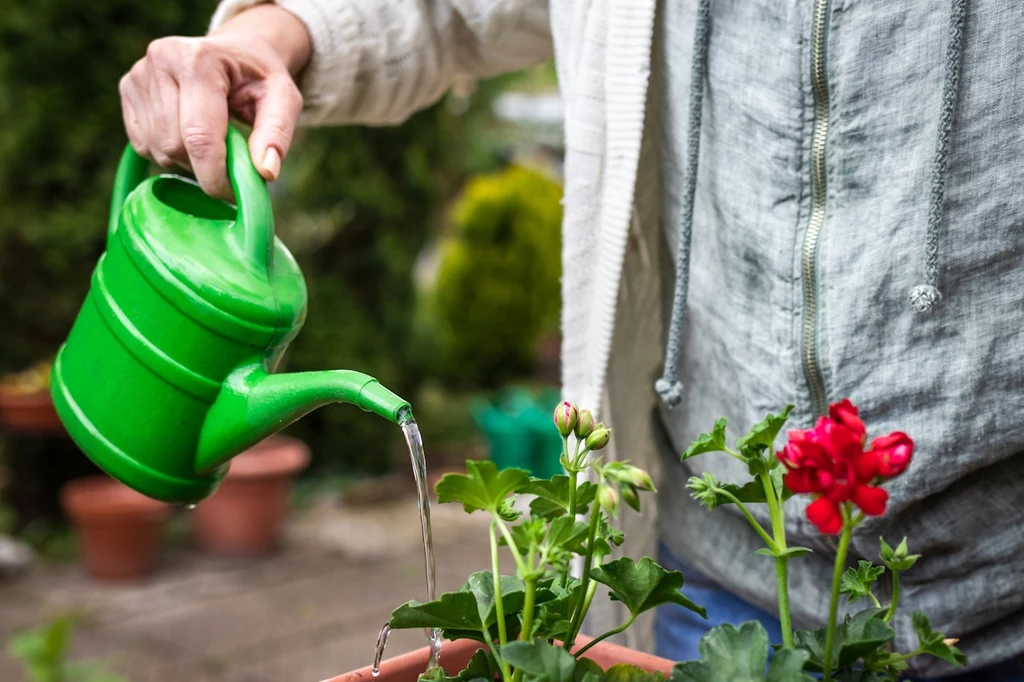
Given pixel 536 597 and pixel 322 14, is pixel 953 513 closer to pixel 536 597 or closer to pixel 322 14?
pixel 536 597

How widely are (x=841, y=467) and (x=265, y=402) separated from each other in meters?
0.40

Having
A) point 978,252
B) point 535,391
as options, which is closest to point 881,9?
point 978,252

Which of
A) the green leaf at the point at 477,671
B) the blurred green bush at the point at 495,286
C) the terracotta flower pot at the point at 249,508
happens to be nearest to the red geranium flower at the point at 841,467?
the green leaf at the point at 477,671

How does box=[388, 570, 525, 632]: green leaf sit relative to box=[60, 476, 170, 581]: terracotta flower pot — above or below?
above

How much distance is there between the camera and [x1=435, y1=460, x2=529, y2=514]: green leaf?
0.59 metres

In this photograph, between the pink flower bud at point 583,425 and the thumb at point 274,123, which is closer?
the pink flower bud at point 583,425

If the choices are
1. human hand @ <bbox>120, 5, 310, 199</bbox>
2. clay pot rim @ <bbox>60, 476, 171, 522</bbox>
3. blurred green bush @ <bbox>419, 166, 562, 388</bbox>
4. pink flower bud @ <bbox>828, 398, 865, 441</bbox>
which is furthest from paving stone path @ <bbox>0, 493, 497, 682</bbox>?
pink flower bud @ <bbox>828, 398, 865, 441</bbox>

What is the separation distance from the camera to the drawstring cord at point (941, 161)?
75cm

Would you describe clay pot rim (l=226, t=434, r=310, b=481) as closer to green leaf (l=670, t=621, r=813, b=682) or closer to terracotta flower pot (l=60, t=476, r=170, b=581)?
terracotta flower pot (l=60, t=476, r=170, b=581)

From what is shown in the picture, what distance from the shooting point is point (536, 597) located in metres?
0.61

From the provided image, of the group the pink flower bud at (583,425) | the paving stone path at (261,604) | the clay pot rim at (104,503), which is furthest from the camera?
the clay pot rim at (104,503)

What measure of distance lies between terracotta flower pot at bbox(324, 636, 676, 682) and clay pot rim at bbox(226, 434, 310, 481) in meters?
2.92

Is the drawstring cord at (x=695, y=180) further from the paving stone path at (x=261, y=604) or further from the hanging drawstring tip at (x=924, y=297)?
the paving stone path at (x=261, y=604)

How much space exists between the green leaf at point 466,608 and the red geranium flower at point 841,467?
17cm
